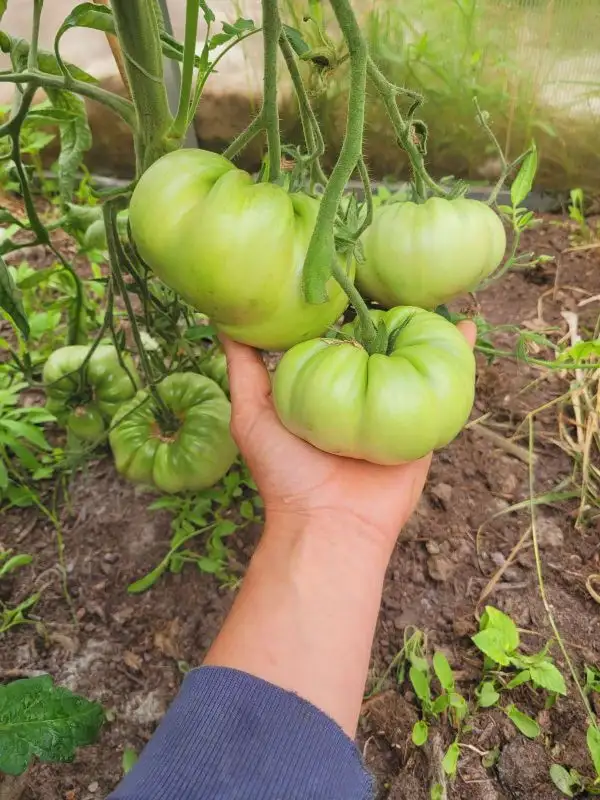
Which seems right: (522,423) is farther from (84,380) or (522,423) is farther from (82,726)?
(82,726)

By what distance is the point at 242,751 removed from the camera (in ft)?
2.18

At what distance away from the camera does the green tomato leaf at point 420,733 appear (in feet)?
3.43

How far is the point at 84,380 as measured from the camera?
132 cm

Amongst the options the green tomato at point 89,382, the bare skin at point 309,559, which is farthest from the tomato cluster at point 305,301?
the green tomato at point 89,382

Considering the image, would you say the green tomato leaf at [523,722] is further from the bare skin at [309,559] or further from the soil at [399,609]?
the bare skin at [309,559]

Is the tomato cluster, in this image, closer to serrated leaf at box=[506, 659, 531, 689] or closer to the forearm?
the forearm

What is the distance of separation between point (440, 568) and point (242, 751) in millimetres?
713

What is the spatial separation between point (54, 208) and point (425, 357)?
6.27 feet

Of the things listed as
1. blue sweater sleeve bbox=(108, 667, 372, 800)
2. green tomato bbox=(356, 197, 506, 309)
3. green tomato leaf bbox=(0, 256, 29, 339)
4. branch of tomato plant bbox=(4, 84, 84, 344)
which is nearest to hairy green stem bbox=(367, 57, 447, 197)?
green tomato bbox=(356, 197, 506, 309)

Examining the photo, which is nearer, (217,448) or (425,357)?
(425,357)

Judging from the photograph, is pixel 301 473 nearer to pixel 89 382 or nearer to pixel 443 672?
pixel 443 672

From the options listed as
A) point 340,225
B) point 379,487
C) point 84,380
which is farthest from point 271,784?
point 84,380

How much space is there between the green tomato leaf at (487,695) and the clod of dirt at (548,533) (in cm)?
33

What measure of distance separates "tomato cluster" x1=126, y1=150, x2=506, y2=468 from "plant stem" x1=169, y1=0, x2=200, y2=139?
0.19ft
